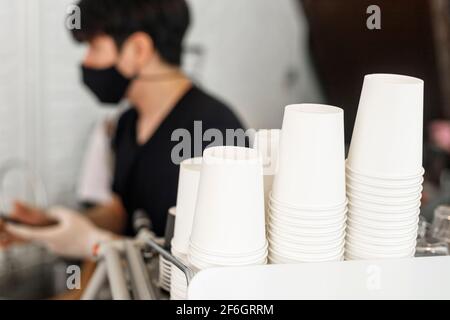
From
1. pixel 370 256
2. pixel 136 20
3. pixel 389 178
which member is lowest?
pixel 370 256

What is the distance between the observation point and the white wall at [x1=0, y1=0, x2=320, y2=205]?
79.0 inches

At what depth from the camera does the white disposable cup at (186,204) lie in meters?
0.77

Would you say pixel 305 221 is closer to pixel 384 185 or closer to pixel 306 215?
pixel 306 215

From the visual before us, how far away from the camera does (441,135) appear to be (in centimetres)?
283

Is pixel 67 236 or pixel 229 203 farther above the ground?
pixel 229 203

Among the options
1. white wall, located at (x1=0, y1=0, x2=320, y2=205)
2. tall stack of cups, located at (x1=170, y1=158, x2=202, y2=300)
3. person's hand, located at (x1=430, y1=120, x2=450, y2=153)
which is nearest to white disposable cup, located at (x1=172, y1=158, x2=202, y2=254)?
tall stack of cups, located at (x1=170, y1=158, x2=202, y2=300)

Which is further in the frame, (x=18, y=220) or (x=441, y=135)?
(x=441, y=135)

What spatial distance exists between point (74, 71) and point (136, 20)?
0.43 m

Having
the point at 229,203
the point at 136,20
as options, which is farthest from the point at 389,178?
the point at 136,20

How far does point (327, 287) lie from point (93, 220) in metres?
1.57

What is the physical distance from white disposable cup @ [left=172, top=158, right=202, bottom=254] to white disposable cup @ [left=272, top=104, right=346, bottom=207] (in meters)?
0.12

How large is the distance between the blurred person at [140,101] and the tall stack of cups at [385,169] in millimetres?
951

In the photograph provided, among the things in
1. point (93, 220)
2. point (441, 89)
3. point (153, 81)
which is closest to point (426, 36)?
point (441, 89)
